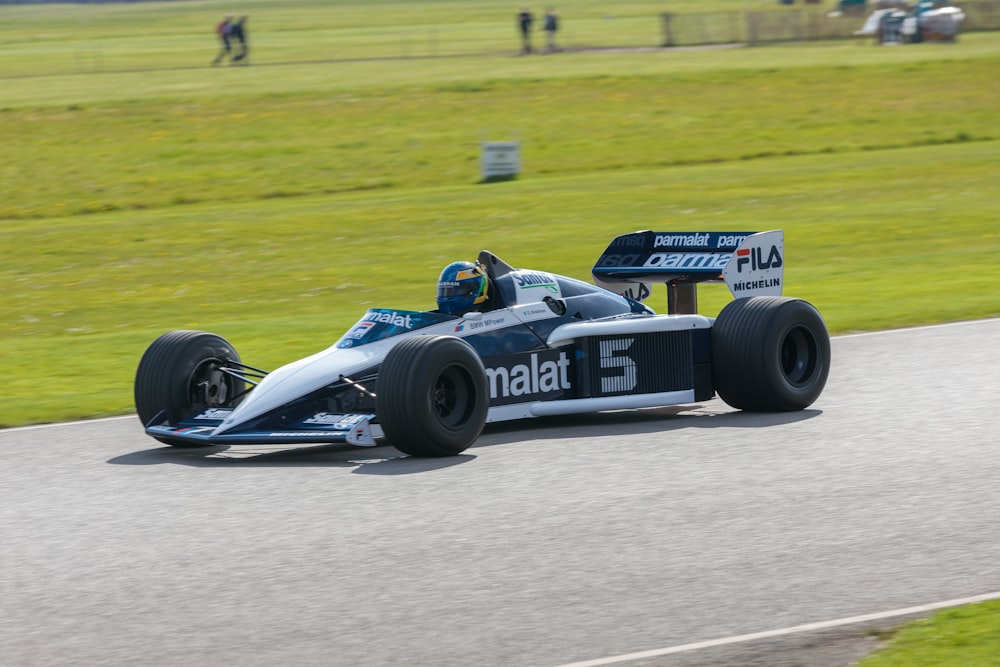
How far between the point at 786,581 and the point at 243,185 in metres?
23.1

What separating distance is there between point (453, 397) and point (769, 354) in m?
2.20

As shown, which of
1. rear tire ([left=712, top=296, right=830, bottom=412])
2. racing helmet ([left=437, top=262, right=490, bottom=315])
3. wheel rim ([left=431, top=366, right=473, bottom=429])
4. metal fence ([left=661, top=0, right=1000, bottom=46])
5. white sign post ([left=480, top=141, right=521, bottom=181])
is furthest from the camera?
metal fence ([left=661, top=0, right=1000, bottom=46])

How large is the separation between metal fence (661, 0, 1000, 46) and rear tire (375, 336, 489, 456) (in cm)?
5332

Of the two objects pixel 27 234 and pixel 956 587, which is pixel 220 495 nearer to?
pixel 956 587

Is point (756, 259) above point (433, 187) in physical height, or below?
below

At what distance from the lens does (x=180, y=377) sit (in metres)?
9.54

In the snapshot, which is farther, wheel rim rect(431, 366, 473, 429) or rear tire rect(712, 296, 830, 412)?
rear tire rect(712, 296, 830, 412)

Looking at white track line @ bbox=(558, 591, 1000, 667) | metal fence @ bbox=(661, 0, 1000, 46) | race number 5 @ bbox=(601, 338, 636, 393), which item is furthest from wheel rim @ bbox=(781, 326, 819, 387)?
metal fence @ bbox=(661, 0, 1000, 46)

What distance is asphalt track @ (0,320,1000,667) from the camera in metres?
5.77

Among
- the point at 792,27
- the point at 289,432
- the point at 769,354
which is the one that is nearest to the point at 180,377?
the point at 289,432

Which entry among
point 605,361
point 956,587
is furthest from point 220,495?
point 956,587

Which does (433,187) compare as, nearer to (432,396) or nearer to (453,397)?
(453,397)

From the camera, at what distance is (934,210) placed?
23203 mm

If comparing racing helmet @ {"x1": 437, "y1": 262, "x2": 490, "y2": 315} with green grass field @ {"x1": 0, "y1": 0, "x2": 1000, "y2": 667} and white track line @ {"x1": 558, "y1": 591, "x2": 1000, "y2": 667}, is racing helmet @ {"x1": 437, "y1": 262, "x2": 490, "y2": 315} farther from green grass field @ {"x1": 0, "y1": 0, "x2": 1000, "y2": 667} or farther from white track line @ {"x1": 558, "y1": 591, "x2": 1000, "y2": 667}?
white track line @ {"x1": 558, "y1": 591, "x2": 1000, "y2": 667}
